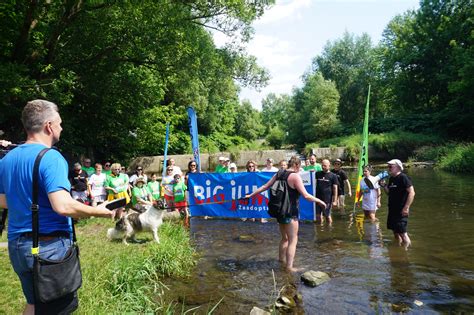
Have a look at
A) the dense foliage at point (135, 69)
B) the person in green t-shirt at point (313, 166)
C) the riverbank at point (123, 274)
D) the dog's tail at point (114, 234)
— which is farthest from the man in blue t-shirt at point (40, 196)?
the dense foliage at point (135, 69)

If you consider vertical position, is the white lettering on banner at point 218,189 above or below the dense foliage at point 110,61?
below

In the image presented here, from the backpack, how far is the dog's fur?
2989mm

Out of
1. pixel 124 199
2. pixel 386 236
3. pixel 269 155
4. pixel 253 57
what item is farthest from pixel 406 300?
pixel 269 155

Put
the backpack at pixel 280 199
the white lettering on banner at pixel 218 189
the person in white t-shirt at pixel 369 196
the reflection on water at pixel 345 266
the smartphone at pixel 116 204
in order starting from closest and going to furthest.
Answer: the smartphone at pixel 116 204 < the reflection on water at pixel 345 266 < the backpack at pixel 280 199 < the person in white t-shirt at pixel 369 196 < the white lettering on banner at pixel 218 189

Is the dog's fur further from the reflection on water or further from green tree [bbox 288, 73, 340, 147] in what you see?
green tree [bbox 288, 73, 340, 147]

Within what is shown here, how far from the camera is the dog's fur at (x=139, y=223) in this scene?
26.9 ft

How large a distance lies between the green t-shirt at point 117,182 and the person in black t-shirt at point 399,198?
7311 millimetres

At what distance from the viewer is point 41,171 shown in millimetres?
2562

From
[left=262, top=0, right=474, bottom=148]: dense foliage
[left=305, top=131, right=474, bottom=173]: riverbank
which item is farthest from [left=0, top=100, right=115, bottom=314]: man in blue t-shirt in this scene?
[left=262, top=0, right=474, bottom=148]: dense foliage

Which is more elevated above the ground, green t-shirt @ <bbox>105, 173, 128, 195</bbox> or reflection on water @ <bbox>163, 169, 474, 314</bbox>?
green t-shirt @ <bbox>105, 173, 128, 195</bbox>

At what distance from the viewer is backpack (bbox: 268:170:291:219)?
20.9 ft

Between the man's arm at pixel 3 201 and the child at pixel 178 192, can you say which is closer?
the man's arm at pixel 3 201

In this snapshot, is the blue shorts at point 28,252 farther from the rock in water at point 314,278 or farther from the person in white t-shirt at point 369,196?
the person in white t-shirt at point 369,196

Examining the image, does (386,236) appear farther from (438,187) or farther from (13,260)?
(438,187)
